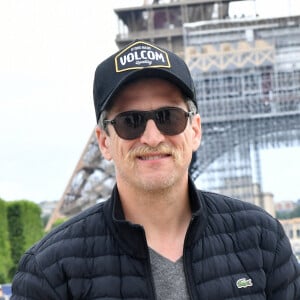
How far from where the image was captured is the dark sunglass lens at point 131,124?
148 centimetres

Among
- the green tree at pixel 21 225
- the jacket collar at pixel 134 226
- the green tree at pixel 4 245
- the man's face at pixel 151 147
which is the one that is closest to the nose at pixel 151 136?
the man's face at pixel 151 147

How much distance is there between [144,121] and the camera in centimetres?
148

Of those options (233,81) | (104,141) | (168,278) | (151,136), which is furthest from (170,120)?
(233,81)

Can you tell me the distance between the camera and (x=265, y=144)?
122ft

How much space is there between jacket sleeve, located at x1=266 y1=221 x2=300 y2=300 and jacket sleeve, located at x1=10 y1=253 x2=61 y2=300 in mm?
397

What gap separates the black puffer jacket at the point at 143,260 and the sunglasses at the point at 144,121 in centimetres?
14

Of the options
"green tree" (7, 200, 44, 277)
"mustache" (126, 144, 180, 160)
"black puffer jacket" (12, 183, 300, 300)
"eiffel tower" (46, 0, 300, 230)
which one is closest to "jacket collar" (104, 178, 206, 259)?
"black puffer jacket" (12, 183, 300, 300)

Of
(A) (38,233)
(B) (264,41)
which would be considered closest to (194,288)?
(A) (38,233)

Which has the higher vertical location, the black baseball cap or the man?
the black baseball cap

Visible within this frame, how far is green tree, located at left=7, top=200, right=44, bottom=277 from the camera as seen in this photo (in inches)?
656

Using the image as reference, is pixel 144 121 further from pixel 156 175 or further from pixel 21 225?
pixel 21 225

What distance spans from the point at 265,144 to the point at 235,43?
4723 millimetres

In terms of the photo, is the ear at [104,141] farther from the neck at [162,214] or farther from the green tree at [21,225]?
the green tree at [21,225]

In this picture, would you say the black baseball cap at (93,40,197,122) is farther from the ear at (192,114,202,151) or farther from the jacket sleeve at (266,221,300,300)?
the jacket sleeve at (266,221,300,300)
